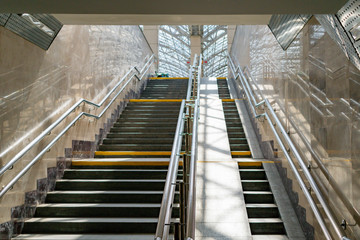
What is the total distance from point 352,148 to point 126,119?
5.61 m

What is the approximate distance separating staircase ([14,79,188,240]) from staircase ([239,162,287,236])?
969 millimetres

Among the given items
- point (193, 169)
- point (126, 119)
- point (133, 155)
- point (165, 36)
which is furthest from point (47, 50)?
point (165, 36)

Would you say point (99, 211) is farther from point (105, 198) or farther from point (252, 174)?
point (252, 174)

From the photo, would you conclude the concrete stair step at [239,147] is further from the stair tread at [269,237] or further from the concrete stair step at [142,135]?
the stair tread at [269,237]

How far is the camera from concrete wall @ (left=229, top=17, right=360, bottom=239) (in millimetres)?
2508

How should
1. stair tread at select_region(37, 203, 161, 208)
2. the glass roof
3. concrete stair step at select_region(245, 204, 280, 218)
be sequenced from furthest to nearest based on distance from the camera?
1. the glass roof
2. concrete stair step at select_region(245, 204, 280, 218)
3. stair tread at select_region(37, 203, 161, 208)

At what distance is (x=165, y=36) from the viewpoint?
104ft

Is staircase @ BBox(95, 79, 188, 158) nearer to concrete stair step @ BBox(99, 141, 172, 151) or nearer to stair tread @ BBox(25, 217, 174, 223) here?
concrete stair step @ BBox(99, 141, 172, 151)

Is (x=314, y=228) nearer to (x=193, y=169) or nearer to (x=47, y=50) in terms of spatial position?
(x=193, y=169)

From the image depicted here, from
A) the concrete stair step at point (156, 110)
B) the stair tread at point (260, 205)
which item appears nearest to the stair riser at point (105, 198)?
the stair tread at point (260, 205)

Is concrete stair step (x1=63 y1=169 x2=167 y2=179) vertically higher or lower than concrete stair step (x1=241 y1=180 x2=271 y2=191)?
higher

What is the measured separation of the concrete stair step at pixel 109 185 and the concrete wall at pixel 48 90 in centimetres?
34

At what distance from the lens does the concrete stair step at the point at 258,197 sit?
4227 millimetres

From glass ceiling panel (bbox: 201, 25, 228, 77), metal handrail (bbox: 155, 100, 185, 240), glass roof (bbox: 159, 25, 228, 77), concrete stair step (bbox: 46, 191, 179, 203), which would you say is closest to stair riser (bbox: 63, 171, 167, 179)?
concrete stair step (bbox: 46, 191, 179, 203)
